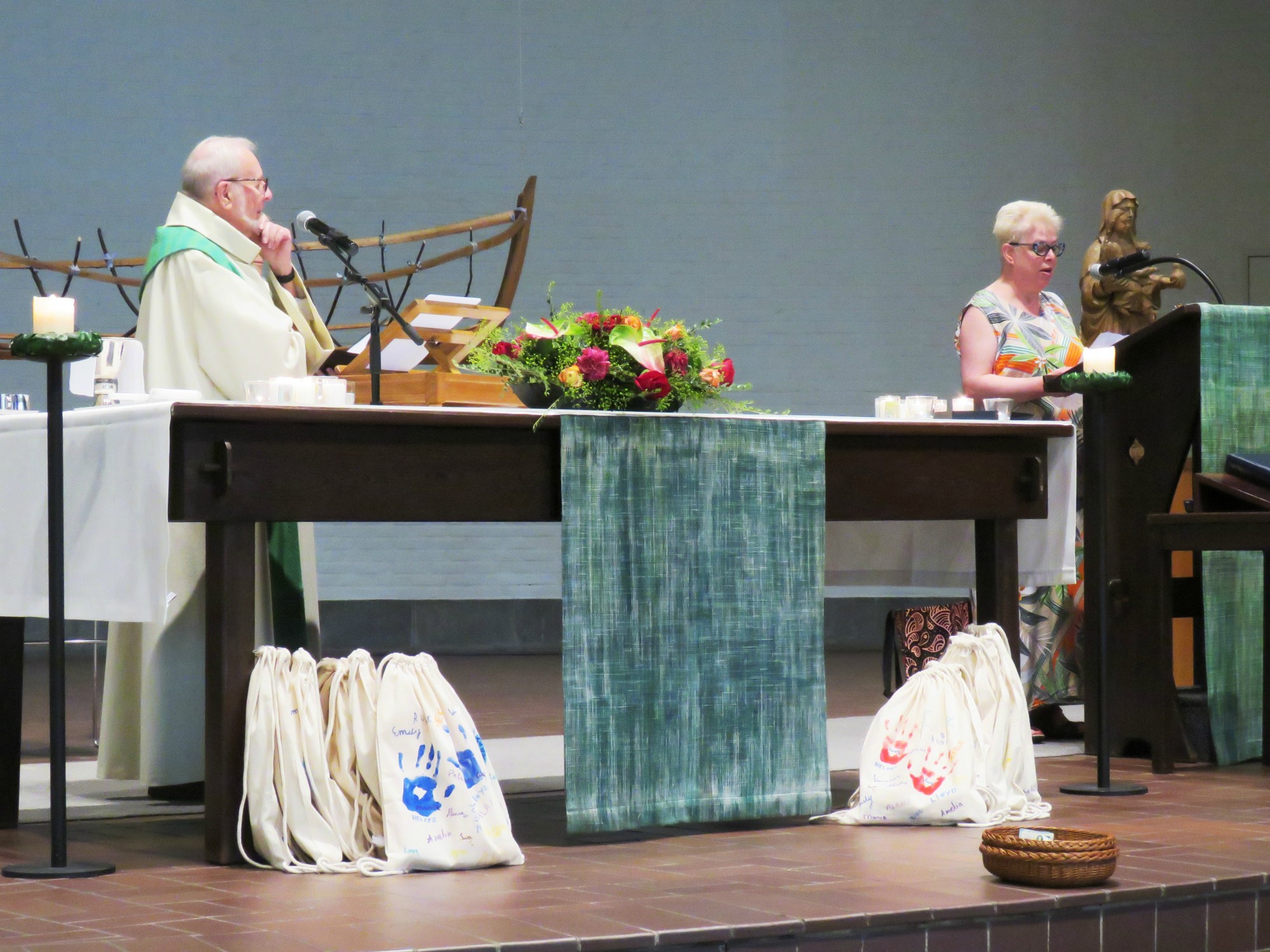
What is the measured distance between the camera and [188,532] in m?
4.23

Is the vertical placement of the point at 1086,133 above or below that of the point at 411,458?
above

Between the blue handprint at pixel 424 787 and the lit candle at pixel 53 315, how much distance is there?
104cm

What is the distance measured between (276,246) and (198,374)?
0.43 m

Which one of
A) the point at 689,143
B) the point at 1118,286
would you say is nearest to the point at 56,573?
the point at 1118,286

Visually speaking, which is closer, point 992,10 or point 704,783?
point 704,783

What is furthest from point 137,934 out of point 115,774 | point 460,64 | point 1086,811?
point 460,64

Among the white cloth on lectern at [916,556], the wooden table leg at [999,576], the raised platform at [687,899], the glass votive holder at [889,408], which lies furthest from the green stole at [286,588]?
the wooden table leg at [999,576]

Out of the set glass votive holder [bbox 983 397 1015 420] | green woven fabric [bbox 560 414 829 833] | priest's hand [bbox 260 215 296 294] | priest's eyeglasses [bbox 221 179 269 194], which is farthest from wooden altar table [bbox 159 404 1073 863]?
priest's eyeglasses [bbox 221 179 269 194]

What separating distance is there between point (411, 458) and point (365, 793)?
0.68 meters

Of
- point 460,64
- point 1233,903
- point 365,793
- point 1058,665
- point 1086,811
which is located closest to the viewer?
point 1233,903

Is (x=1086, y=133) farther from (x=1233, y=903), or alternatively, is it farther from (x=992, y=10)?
(x=1233, y=903)

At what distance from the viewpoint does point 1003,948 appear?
2.94m

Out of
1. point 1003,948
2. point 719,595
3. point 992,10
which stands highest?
point 992,10

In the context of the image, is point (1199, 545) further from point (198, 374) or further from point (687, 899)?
point (198, 374)
